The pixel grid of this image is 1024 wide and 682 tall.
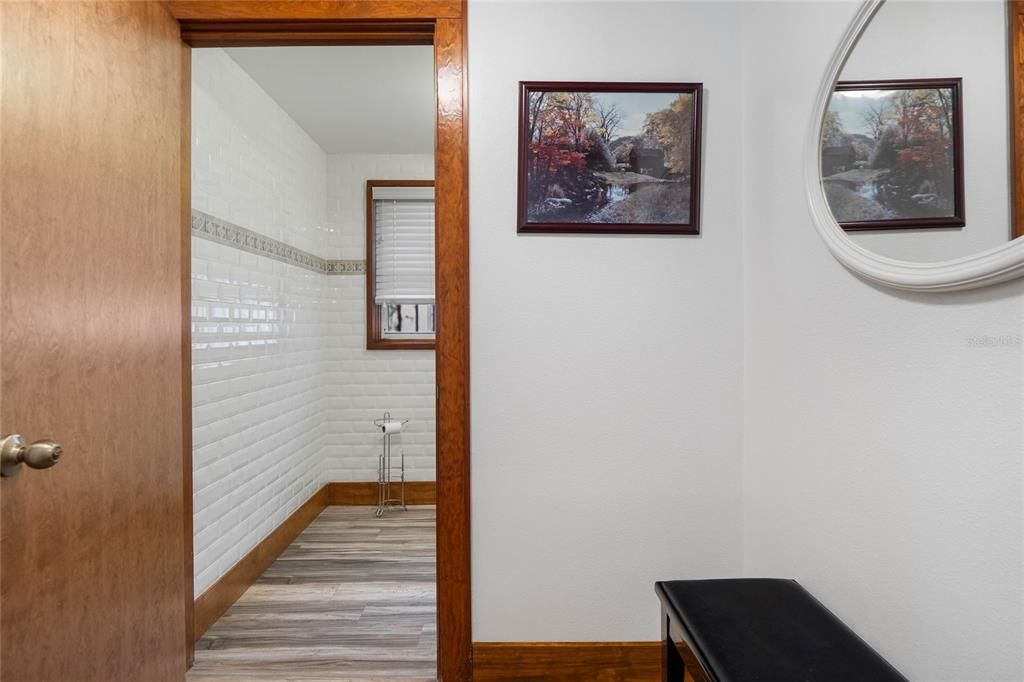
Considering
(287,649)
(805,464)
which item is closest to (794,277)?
(805,464)

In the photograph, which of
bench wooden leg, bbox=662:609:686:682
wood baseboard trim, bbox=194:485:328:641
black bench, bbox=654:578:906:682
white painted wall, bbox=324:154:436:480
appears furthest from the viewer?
white painted wall, bbox=324:154:436:480

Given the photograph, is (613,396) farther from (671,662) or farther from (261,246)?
(261,246)

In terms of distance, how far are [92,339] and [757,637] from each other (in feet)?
5.25

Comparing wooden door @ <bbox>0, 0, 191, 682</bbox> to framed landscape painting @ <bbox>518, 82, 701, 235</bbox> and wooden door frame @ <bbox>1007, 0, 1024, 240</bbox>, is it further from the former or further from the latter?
wooden door frame @ <bbox>1007, 0, 1024, 240</bbox>

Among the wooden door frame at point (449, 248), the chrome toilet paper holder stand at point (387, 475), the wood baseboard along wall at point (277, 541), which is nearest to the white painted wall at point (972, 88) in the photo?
the wooden door frame at point (449, 248)

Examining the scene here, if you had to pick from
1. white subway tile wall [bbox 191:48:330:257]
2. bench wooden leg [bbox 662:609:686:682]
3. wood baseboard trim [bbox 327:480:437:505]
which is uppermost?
white subway tile wall [bbox 191:48:330:257]

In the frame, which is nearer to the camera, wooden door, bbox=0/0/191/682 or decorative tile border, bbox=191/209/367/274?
wooden door, bbox=0/0/191/682

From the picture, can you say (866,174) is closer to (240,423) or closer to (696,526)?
(696,526)

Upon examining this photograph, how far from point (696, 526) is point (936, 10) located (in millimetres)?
1380

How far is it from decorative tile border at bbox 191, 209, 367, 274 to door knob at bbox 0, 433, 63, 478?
1.19 metres

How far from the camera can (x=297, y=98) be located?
9.52ft

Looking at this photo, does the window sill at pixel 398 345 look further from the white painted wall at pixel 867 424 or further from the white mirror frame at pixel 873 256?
the white mirror frame at pixel 873 256

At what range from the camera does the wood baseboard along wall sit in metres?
2.11

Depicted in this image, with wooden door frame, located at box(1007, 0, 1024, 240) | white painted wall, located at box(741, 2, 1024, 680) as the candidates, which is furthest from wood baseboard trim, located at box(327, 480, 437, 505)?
wooden door frame, located at box(1007, 0, 1024, 240)
